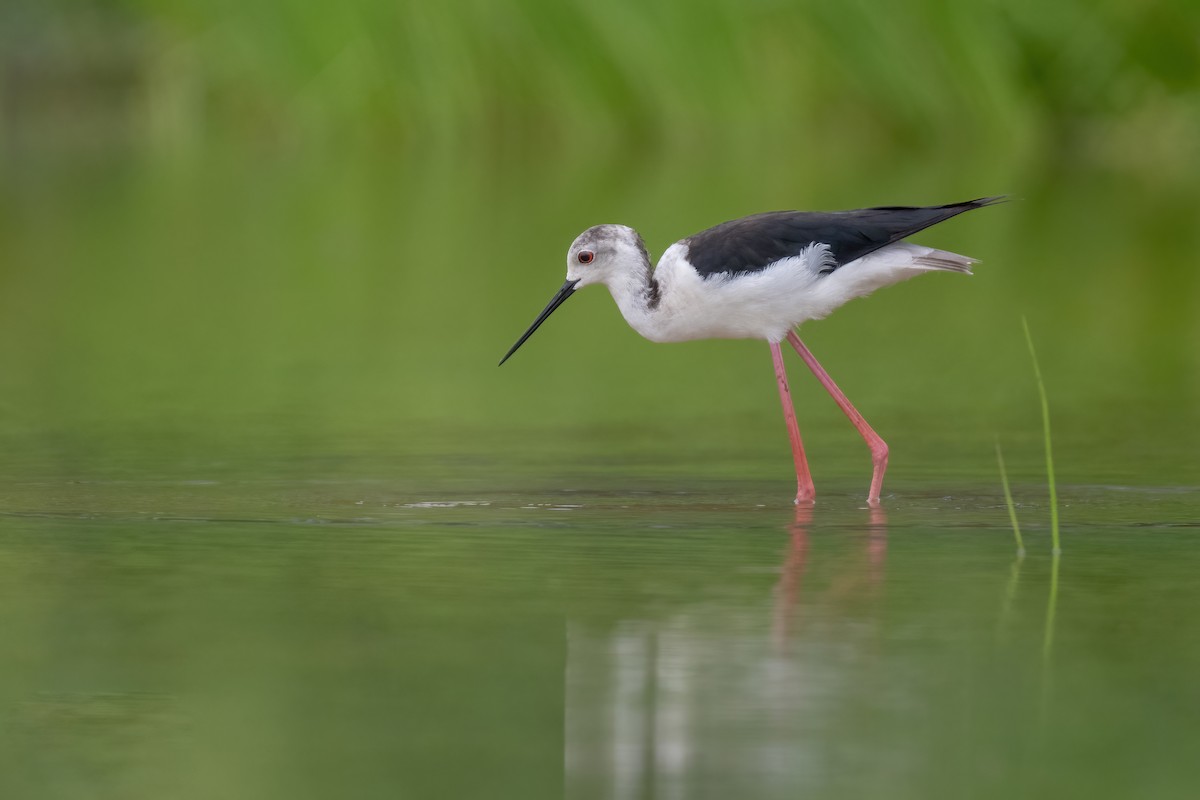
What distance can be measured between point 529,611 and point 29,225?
11862mm

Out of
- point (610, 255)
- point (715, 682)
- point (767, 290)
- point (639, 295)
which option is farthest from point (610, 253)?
point (715, 682)

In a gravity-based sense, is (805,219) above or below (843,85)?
below

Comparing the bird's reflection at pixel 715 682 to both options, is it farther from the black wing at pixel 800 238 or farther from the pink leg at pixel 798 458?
the black wing at pixel 800 238

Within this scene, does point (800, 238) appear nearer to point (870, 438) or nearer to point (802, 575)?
point (870, 438)

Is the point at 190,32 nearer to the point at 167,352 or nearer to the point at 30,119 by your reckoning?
the point at 30,119

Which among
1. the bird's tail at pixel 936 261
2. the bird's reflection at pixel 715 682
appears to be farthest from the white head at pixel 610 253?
the bird's reflection at pixel 715 682

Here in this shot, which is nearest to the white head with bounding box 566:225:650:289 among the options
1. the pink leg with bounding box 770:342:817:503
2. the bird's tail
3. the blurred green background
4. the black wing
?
the black wing

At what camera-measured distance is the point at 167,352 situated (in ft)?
34.3

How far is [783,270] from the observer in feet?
24.2

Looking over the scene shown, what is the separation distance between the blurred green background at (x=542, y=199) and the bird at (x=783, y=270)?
0.64m

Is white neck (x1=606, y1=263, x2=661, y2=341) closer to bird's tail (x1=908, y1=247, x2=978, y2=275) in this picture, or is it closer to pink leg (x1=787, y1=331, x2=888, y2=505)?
pink leg (x1=787, y1=331, x2=888, y2=505)

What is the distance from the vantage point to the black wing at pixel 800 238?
738cm

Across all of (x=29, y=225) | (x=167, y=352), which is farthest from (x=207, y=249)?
(x=167, y=352)

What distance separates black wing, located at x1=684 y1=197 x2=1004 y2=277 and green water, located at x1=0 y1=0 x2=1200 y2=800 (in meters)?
0.65
